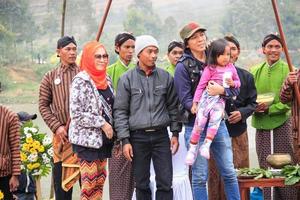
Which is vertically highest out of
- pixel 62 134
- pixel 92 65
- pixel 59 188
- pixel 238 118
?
pixel 92 65

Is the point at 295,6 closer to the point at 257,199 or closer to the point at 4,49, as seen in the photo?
the point at 4,49

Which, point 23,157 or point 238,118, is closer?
point 238,118

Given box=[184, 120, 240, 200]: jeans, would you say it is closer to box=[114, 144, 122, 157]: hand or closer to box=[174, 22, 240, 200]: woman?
box=[174, 22, 240, 200]: woman

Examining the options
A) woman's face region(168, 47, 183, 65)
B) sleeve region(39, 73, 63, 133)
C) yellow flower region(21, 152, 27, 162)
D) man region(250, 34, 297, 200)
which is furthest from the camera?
woman's face region(168, 47, 183, 65)

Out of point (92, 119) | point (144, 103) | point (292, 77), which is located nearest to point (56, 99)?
point (92, 119)

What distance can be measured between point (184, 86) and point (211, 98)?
0.25 m

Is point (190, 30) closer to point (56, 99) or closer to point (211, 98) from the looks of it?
point (211, 98)

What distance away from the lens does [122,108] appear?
5.49m

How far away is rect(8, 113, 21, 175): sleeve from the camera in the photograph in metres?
5.61

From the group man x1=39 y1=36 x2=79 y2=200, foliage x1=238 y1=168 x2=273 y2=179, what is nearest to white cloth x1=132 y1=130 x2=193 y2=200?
foliage x1=238 y1=168 x2=273 y2=179

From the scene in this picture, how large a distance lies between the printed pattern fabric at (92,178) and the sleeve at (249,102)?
3.91ft

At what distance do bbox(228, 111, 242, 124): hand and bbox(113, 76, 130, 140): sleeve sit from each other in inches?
32.9

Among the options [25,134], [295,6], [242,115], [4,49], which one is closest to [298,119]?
[242,115]

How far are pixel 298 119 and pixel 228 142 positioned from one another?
1.03m
